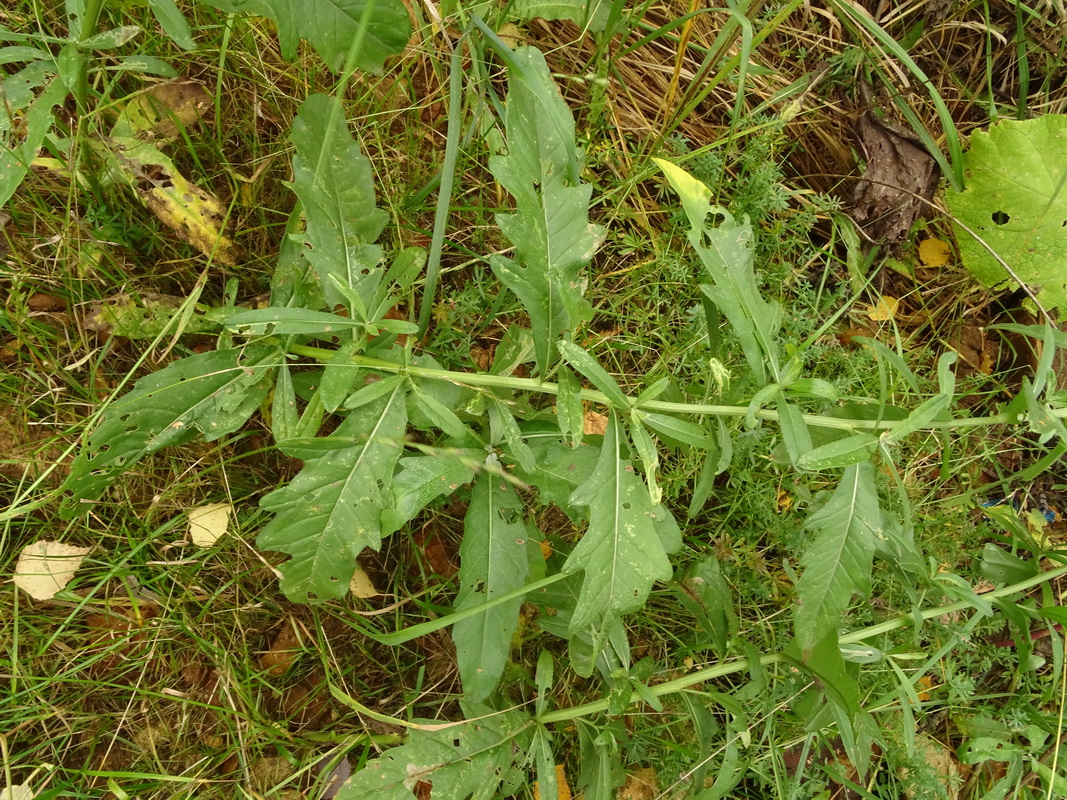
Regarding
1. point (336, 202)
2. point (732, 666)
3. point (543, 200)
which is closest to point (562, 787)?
point (732, 666)

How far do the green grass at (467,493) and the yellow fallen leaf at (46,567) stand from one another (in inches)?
1.8

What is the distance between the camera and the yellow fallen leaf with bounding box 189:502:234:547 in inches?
99.6

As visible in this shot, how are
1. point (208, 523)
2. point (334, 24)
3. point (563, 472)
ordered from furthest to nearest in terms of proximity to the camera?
1. point (208, 523)
2. point (563, 472)
3. point (334, 24)

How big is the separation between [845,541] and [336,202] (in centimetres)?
173

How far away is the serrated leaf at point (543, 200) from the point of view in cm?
196

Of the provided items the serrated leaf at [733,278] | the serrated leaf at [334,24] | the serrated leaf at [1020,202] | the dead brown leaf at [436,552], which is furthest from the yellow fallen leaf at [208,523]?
the serrated leaf at [1020,202]

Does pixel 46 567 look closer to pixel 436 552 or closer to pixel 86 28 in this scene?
pixel 436 552

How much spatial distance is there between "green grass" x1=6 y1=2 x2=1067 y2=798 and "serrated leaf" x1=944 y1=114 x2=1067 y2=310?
0.19 meters

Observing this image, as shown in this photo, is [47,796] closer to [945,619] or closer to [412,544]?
[412,544]

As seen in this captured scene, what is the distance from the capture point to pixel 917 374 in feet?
10.4

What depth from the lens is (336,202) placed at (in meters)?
2.19

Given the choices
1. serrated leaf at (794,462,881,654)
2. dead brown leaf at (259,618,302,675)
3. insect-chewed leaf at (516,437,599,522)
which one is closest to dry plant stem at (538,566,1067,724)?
serrated leaf at (794,462,881,654)

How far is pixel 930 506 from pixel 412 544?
6.96 ft

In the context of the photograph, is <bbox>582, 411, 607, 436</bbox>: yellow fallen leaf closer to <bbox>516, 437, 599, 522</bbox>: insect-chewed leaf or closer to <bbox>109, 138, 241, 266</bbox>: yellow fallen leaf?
<bbox>516, 437, 599, 522</bbox>: insect-chewed leaf
